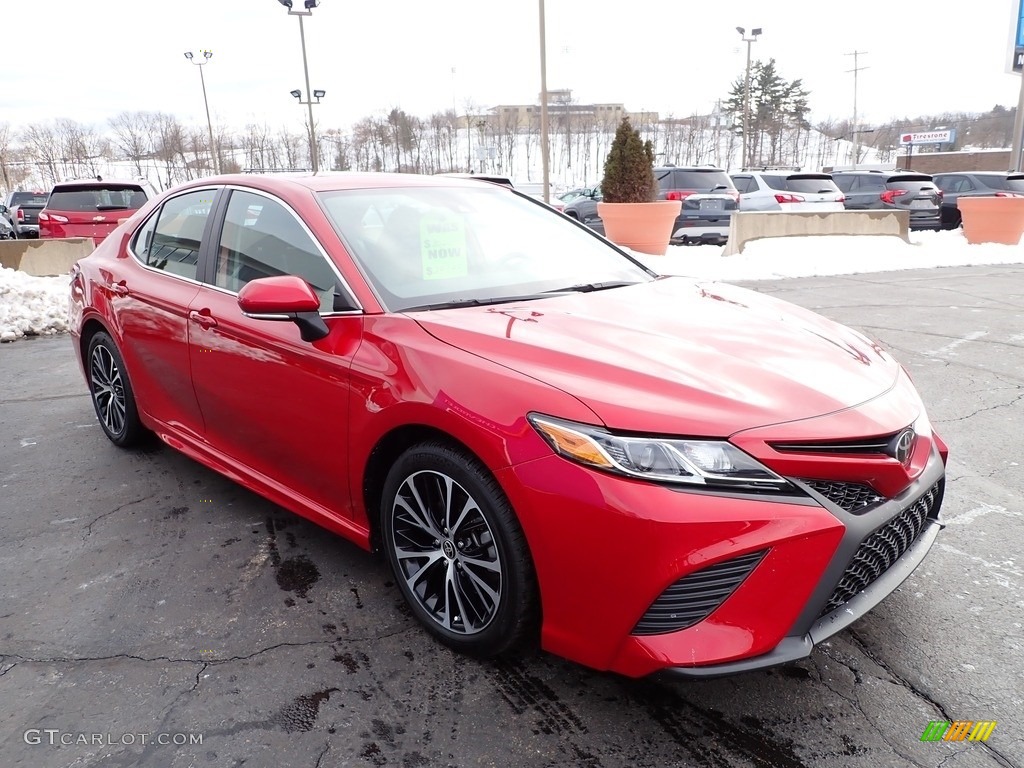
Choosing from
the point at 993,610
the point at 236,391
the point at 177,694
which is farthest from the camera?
the point at 236,391

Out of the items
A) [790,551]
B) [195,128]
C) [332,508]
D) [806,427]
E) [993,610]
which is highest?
[195,128]

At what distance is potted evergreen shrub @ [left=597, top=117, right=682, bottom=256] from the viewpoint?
12219mm

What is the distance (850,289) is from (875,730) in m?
8.88

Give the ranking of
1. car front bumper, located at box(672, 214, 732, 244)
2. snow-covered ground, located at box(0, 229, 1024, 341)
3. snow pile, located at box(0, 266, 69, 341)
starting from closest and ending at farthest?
1. snow pile, located at box(0, 266, 69, 341)
2. snow-covered ground, located at box(0, 229, 1024, 341)
3. car front bumper, located at box(672, 214, 732, 244)

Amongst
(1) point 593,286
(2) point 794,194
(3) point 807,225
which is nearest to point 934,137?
(2) point 794,194

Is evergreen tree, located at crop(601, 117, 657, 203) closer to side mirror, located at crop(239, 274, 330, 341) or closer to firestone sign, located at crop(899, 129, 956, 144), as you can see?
side mirror, located at crop(239, 274, 330, 341)

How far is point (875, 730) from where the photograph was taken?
2109 millimetres

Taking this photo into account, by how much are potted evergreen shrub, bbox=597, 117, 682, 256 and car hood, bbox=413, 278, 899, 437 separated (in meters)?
9.59

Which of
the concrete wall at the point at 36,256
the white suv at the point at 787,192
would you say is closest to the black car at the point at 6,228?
the concrete wall at the point at 36,256

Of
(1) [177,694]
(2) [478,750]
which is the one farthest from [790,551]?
A: (1) [177,694]

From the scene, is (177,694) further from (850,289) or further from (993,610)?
(850,289)

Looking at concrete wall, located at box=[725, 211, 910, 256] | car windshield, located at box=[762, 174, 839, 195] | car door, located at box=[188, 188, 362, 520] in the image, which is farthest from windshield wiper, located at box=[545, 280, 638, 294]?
car windshield, located at box=[762, 174, 839, 195]

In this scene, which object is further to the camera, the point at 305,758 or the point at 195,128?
the point at 195,128

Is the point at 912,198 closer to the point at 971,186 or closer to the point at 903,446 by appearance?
the point at 971,186
